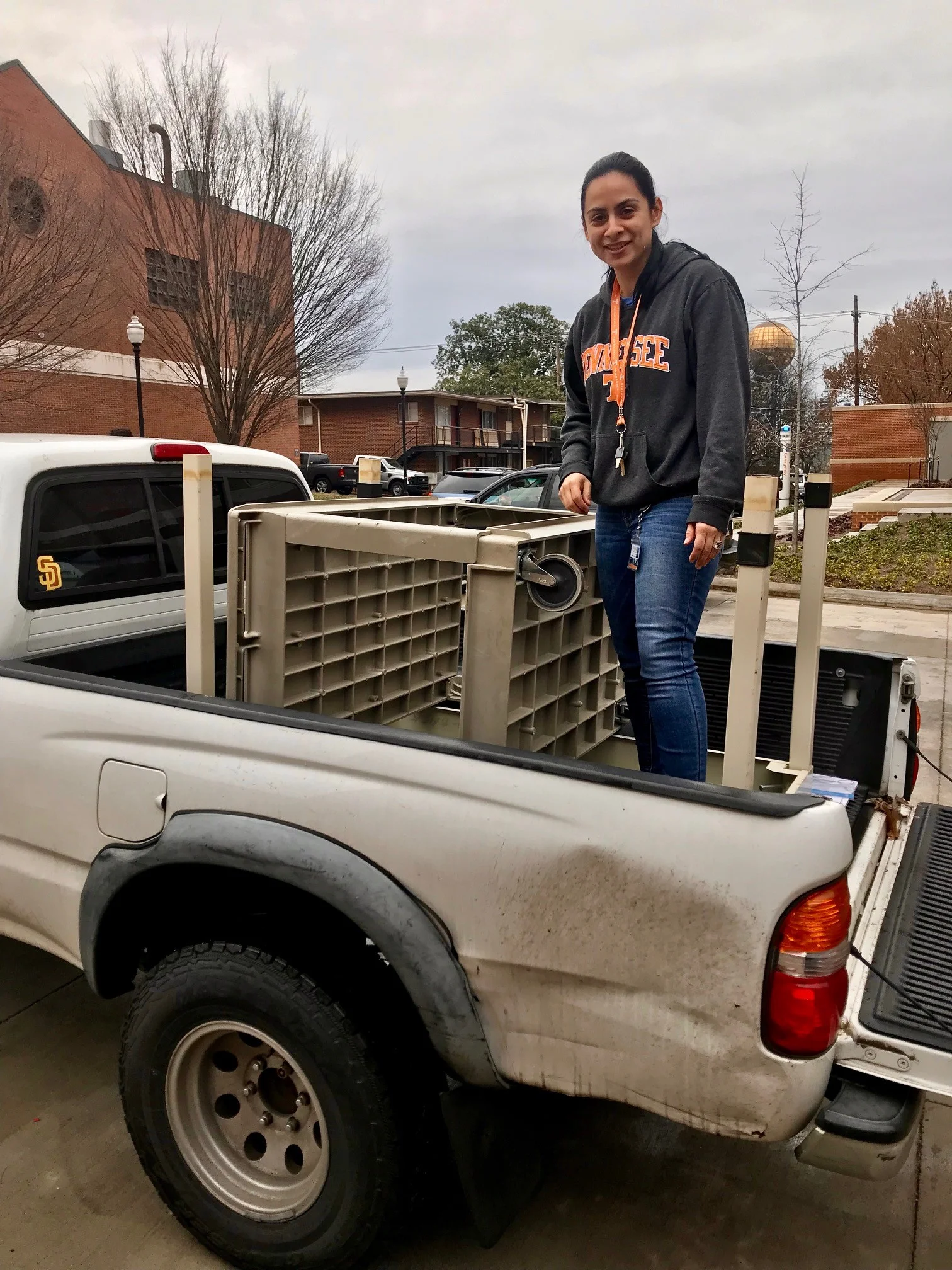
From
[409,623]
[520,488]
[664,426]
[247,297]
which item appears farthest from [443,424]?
[664,426]

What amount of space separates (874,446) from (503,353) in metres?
45.6

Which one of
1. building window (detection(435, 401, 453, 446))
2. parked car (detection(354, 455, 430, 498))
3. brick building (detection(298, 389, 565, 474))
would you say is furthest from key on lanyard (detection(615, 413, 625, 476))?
building window (detection(435, 401, 453, 446))

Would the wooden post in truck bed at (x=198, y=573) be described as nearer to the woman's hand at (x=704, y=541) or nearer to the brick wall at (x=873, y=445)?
the woman's hand at (x=704, y=541)

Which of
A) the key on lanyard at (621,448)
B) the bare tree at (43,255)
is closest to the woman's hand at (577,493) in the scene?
the key on lanyard at (621,448)

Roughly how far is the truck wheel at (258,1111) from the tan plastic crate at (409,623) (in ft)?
2.26

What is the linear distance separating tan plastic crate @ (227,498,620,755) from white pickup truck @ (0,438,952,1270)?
0.35m

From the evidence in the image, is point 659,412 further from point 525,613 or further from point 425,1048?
point 425,1048

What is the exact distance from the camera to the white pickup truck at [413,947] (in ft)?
5.25

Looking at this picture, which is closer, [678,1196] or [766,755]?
[678,1196]

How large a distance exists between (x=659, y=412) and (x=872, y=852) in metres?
1.30

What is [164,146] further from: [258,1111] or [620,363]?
[258,1111]

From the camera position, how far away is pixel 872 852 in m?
2.52

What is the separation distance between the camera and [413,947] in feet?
5.83

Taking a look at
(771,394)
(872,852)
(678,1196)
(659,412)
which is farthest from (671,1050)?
(771,394)
